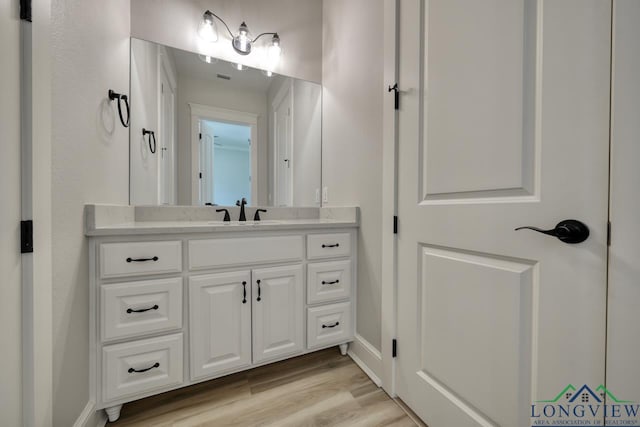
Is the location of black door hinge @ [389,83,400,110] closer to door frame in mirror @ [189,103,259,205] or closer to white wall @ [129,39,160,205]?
door frame in mirror @ [189,103,259,205]

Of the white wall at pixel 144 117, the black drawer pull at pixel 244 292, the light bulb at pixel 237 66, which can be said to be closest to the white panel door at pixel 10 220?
the black drawer pull at pixel 244 292

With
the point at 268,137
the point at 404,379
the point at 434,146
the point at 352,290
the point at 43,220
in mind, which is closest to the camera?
the point at 43,220

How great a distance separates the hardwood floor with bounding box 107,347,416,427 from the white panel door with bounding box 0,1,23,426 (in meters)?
0.65

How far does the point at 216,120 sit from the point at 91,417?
Answer: 5.38 feet

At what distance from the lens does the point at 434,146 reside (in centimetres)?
105

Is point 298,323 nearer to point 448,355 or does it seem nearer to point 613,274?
point 448,355

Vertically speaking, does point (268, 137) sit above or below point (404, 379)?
above

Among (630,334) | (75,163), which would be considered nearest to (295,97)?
(75,163)

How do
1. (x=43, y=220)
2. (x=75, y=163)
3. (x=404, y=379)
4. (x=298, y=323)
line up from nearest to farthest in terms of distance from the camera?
(x=43, y=220)
(x=75, y=163)
(x=404, y=379)
(x=298, y=323)

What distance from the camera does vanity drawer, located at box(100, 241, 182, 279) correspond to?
1.04 meters

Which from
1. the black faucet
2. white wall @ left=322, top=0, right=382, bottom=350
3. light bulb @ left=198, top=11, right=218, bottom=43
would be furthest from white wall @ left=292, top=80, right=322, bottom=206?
light bulb @ left=198, top=11, right=218, bottom=43

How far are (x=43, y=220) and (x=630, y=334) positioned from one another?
1530mm

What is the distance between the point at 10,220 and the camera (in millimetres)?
636

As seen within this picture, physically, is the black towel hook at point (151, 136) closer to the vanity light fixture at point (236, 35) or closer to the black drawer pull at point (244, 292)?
the vanity light fixture at point (236, 35)
